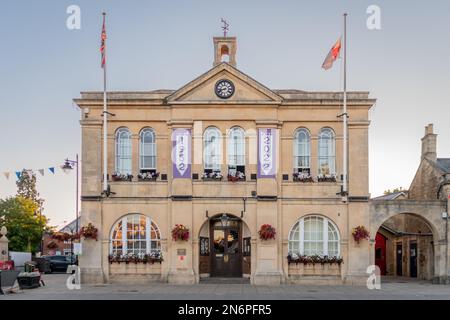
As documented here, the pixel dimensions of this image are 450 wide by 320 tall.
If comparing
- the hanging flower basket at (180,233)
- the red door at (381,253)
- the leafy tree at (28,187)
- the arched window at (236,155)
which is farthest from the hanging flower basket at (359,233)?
the leafy tree at (28,187)

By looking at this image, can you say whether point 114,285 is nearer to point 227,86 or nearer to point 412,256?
point 227,86

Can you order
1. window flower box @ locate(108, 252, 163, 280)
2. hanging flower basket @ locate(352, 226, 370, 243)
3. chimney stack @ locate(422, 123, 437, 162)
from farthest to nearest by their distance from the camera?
chimney stack @ locate(422, 123, 437, 162), window flower box @ locate(108, 252, 163, 280), hanging flower basket @ locate(352, 226, 370, 243)

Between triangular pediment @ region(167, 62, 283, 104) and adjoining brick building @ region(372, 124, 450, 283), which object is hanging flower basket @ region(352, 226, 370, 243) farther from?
triangular pediment @ region(167, 62, 283, 104)

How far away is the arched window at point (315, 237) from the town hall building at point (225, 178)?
0.05 metres

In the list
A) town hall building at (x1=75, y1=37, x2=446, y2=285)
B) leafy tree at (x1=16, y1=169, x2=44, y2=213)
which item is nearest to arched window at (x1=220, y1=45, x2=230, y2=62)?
town hall building at (x1=75, y1=37, x2=446, y2=285)

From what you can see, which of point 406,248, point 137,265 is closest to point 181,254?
point 137,265

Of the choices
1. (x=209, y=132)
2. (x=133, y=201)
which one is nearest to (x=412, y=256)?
(x=209, y=132)

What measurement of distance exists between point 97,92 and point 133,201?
223 inches

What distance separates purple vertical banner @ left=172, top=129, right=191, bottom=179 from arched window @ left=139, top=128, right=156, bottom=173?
1.08 metres

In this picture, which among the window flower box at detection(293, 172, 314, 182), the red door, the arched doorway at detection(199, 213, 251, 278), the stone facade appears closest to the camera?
the stone facade

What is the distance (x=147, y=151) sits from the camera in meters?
27.9

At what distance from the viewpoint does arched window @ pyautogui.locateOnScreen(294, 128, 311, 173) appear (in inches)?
1094

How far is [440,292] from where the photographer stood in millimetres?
23891

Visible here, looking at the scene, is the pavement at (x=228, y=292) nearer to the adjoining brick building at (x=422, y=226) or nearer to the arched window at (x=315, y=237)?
the arched window at (x=315, y=237)
